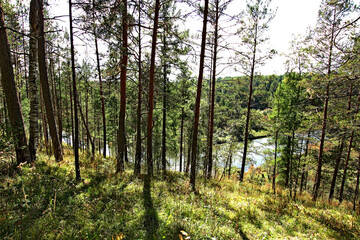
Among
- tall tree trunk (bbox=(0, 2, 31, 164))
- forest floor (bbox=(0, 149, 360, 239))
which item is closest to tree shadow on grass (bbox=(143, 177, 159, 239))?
forest floor (bbox=(0, 149, 360, 239))

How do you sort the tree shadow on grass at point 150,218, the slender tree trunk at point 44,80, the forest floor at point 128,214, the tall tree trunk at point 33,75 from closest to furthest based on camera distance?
the forest floor at point 128,214 < the tree shadow on grass at point 150,218 < the tall tree trunk at point 33,75 < the slender tree trunk at point 44,80

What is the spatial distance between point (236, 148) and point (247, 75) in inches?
254

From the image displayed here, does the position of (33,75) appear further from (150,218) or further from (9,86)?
(150,218)

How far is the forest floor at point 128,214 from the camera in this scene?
3369 mm

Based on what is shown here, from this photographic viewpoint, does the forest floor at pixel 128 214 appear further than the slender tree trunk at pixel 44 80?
No

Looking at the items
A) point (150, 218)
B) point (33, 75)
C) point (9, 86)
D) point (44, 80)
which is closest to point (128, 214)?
point (150, 218)

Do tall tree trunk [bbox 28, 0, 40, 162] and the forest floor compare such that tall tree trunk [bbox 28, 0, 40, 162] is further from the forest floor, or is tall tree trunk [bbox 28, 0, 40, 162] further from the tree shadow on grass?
the tree shadow on grass

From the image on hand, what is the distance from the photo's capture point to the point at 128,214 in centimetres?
411

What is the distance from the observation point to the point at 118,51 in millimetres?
6789

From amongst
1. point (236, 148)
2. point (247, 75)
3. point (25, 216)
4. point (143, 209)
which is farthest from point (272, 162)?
point (25, 216)

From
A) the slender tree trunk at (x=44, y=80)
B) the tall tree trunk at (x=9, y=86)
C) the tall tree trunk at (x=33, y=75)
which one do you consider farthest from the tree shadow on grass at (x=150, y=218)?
the slender tree trunk at (x=44, y=80)

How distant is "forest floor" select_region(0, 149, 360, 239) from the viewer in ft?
11.1

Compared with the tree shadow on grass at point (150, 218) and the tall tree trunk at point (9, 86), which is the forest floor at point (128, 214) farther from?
the tall tree trunk at point (9, 86)

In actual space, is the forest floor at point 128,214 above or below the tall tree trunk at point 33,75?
below
